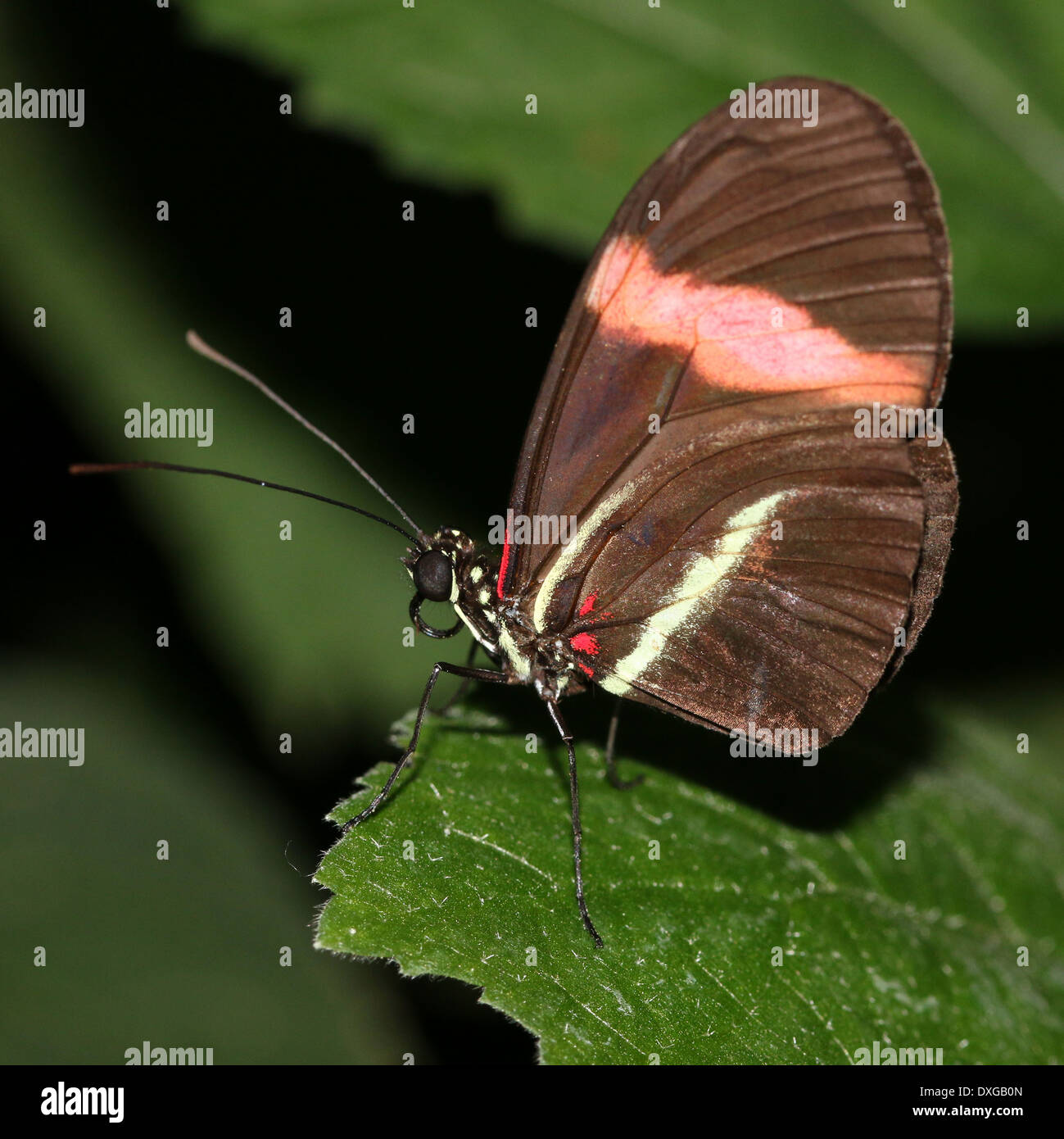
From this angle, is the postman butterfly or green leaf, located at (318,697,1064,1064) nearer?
green leaf, located at (318,697,1064,1064)

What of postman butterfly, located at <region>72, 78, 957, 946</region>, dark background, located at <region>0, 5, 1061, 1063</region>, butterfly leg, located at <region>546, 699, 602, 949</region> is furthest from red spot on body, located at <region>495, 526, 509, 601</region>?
dark background, located at <region>0, 5, 1061, 1063</region>

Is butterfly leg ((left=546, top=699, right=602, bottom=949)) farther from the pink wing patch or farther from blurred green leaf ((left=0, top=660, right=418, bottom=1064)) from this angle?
blurred green leaf ((left=0, top=660, right=418, bottom=1064))

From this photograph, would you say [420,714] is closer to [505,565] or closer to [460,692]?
[505,565]

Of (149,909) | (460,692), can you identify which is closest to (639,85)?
(460,692)
